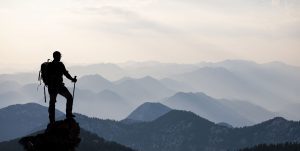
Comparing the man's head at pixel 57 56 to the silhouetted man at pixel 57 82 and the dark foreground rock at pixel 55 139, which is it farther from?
the dark foreground rock at pixel 55 139

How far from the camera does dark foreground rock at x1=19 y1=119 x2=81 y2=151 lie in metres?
26.2

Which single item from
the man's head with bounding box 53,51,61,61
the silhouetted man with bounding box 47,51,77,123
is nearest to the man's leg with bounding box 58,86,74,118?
the silhouetted man with bounding box 47,51,77,123

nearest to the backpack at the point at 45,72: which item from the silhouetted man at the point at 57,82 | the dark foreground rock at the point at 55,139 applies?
the silhouetted man at the point at 57,82

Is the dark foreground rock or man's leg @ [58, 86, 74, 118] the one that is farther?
man's leg @ [58, 86, 74, 118]

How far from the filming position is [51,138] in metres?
26.4

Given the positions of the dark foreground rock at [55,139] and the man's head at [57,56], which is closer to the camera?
the dark foreground rock at [55,139]

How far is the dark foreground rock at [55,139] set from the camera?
2617 cm

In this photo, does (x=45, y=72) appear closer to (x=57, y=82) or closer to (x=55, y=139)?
(x=57, y=82)

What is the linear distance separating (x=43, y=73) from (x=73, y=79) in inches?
78.7

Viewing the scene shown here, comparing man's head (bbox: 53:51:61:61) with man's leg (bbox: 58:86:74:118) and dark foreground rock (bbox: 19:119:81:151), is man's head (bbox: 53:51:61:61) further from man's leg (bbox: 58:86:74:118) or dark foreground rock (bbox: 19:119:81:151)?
dark foreground rock (bbox: 19:119:81:151)

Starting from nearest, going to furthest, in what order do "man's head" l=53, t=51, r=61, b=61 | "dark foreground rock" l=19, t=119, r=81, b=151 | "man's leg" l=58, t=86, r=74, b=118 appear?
"dark foreground rock" l=19, t=119, r=81, b=151, "man's leg" l=58, t=86, r=74, b=118, "man's head" l=53, t=51, r=61, b=61

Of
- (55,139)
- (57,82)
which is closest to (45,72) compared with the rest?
(57,82)

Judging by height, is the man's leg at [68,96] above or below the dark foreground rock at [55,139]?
above

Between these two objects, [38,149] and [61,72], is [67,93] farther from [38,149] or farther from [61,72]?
[38,149]
